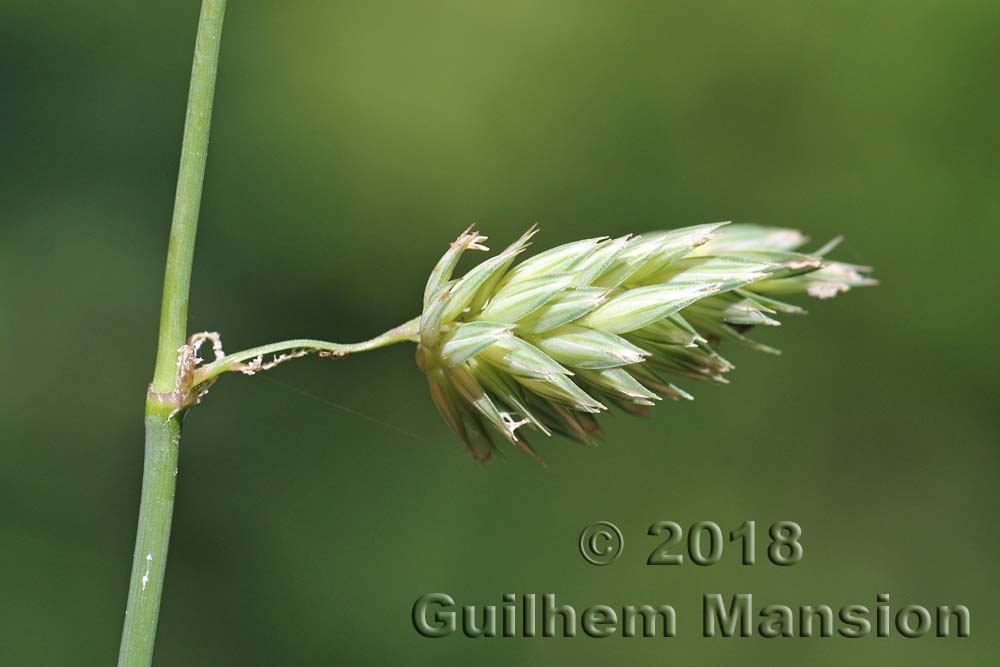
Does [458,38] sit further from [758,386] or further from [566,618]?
[566,618]

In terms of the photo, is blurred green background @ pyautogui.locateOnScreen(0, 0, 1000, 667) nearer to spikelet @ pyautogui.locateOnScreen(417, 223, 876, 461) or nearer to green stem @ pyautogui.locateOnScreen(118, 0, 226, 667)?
spikelet @ pyautogui.locateOnScreen(417, 223, 876, 461)

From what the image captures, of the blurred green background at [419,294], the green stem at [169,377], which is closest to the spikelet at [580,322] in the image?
the green stem at [169,377]

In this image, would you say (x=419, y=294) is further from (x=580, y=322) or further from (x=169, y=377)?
(x=169, y=377)

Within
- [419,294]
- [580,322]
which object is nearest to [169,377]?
[580,322]

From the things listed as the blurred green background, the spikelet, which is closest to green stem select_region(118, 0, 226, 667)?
the spikelet

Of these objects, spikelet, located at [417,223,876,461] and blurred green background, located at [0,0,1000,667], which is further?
blurred green background, located at [0,0,1000,667]

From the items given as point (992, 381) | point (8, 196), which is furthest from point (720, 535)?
point (8, 196)

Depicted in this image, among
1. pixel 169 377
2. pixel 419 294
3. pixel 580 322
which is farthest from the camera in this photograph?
pixel 419 294

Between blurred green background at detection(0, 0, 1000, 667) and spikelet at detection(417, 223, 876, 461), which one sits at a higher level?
blurred green background at detection(0, 0, 1000, 667)
